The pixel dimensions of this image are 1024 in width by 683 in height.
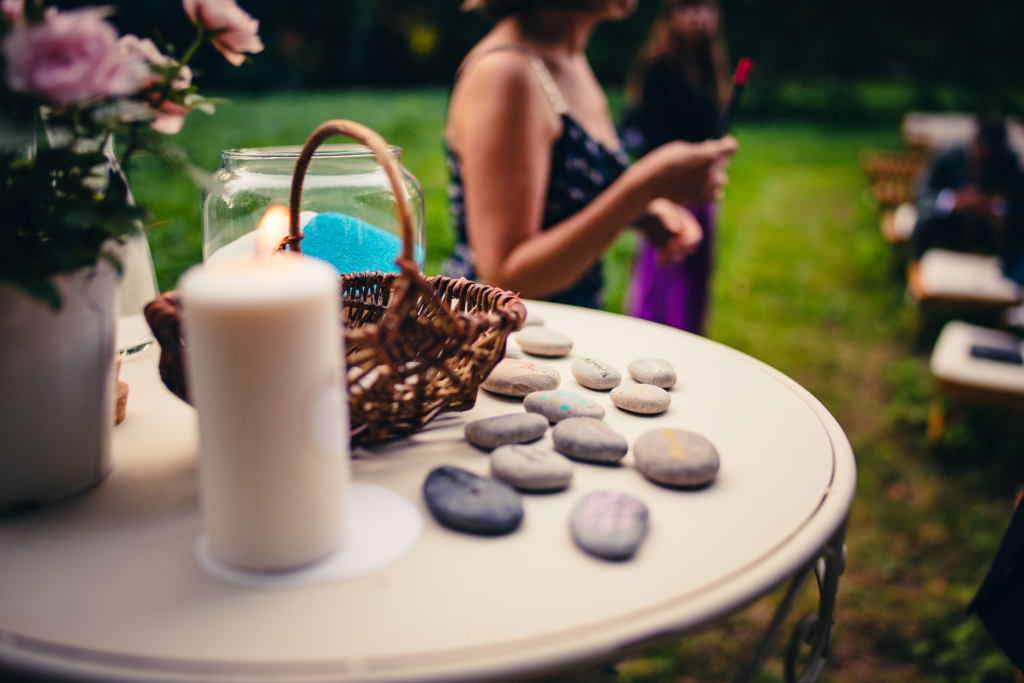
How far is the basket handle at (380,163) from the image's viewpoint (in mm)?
598

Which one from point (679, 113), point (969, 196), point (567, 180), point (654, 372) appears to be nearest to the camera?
point (654, 372)

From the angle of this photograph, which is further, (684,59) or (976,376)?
(684,59)

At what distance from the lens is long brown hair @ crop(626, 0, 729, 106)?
289 cm

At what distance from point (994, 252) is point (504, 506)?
450cm

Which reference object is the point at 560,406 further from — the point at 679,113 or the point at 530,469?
the point at 679,113

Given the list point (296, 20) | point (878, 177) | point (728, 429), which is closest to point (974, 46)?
point (878, 177)

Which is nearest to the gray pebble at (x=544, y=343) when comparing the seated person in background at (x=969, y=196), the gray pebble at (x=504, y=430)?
the gray pebble at (x=504, y=430)

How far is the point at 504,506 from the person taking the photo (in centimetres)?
61

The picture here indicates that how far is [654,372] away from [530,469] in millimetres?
312

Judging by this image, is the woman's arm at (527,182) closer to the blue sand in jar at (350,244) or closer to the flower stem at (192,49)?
the blue sand in jar at (350,244)

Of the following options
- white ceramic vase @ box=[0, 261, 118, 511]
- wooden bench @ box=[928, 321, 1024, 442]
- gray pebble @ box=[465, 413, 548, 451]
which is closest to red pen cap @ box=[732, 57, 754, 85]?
gray pebble @ box=[465, 413, 548, 451]

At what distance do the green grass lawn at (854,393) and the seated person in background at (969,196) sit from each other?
1.58 ft

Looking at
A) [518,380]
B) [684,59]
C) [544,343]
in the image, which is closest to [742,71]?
[544,343]

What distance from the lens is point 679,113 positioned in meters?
2.84
